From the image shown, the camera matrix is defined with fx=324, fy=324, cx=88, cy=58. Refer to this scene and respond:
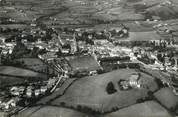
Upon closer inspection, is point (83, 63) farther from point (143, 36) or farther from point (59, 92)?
point (143, 36)

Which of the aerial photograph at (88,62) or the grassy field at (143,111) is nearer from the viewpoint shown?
the grassy field at (143,111)

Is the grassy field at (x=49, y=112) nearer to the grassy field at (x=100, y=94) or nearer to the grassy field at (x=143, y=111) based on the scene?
the grassy field at (x=100, y=94)

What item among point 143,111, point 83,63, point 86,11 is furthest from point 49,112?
point 86,11

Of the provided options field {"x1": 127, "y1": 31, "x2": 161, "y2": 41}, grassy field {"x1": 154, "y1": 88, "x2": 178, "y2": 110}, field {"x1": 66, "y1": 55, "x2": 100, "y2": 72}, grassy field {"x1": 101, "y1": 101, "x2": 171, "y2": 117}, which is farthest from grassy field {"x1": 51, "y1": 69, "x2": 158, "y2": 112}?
field {"x1": 127, "y1": 31, "x2": 161, "y2": 41}

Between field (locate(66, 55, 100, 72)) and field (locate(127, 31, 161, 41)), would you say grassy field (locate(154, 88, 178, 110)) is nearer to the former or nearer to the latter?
field (locate(66, 55, 100, 72))

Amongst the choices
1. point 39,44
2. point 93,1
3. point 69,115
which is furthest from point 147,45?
point 93,1

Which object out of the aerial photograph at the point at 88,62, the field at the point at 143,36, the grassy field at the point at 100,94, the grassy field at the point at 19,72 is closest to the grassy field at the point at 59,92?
the aerial photograph at the point at 88,62

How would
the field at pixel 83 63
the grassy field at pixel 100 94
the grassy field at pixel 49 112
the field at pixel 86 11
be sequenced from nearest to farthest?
1. the grassy field at pixel 49 112
2. the grassy field at pixel 100 94
3. the field at pixel 83 63
4. the field at pixel 86 11

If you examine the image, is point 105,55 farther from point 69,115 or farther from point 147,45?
point 69,115
